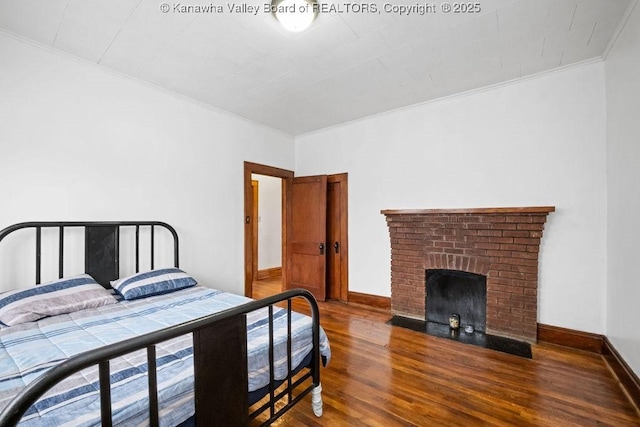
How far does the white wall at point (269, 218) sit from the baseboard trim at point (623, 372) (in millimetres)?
5186

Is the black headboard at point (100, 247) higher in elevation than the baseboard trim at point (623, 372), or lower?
higher

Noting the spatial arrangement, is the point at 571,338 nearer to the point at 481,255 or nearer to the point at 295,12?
the point at 481,255

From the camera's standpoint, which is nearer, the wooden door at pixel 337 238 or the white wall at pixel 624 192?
the white wall at pixel 624 192

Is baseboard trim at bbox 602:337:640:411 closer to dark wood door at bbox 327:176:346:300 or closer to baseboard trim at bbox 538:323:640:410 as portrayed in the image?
baseboard trim at bbox 538:323:640:410

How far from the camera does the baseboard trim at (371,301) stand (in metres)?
3.81

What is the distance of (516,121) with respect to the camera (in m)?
2.96

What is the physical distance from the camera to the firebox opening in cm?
318

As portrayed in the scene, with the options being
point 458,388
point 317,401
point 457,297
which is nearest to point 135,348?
point 317,401

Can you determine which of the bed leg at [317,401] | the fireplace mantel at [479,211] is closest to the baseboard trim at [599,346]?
the fireplace mantel at [479,211]

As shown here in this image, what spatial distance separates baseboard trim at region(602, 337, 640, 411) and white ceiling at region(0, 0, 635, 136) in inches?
101

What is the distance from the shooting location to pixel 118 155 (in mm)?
2717

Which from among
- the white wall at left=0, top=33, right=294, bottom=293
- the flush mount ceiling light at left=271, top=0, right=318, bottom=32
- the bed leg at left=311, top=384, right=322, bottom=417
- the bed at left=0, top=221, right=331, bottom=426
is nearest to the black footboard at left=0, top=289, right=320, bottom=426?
the bed at left=0, top=221, right=331, bottom=426

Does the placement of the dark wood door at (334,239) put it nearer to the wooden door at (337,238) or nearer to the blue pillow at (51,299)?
the wooden door at (337,238)

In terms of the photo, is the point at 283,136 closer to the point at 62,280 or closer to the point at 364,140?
the point at 364,140
